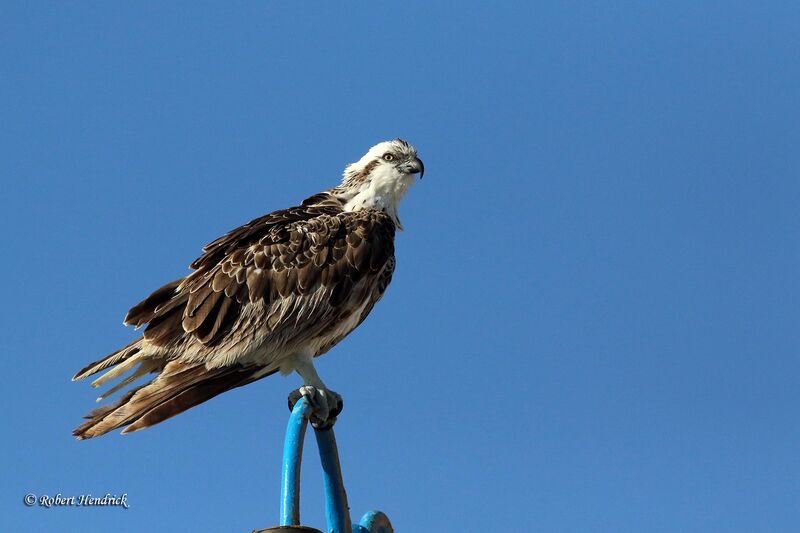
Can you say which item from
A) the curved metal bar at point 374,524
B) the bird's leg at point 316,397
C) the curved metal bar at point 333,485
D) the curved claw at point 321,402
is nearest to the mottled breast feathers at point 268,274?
the bird's leg at point 316,397

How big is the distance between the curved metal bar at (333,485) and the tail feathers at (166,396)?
5.92 ft

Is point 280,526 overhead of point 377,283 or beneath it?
beneath

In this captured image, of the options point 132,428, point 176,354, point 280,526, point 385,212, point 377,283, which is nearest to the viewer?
point 280,526

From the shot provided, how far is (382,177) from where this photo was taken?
10.3 meters

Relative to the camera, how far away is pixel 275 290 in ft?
30.0

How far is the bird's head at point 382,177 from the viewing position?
10.2 m

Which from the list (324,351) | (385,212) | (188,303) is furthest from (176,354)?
(385,212)

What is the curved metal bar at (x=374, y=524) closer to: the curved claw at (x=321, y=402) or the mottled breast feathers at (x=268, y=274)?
the curved claw at (x=321, y=402)

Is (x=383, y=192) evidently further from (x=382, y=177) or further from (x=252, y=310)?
(x=252, y=310)

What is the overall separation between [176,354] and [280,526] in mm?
3684

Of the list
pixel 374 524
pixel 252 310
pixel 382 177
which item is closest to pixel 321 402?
pixel 374 524

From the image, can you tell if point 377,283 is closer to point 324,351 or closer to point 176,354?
point 324,351

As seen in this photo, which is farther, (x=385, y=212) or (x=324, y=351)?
(x=385, y=212)

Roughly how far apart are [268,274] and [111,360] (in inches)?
55.2
